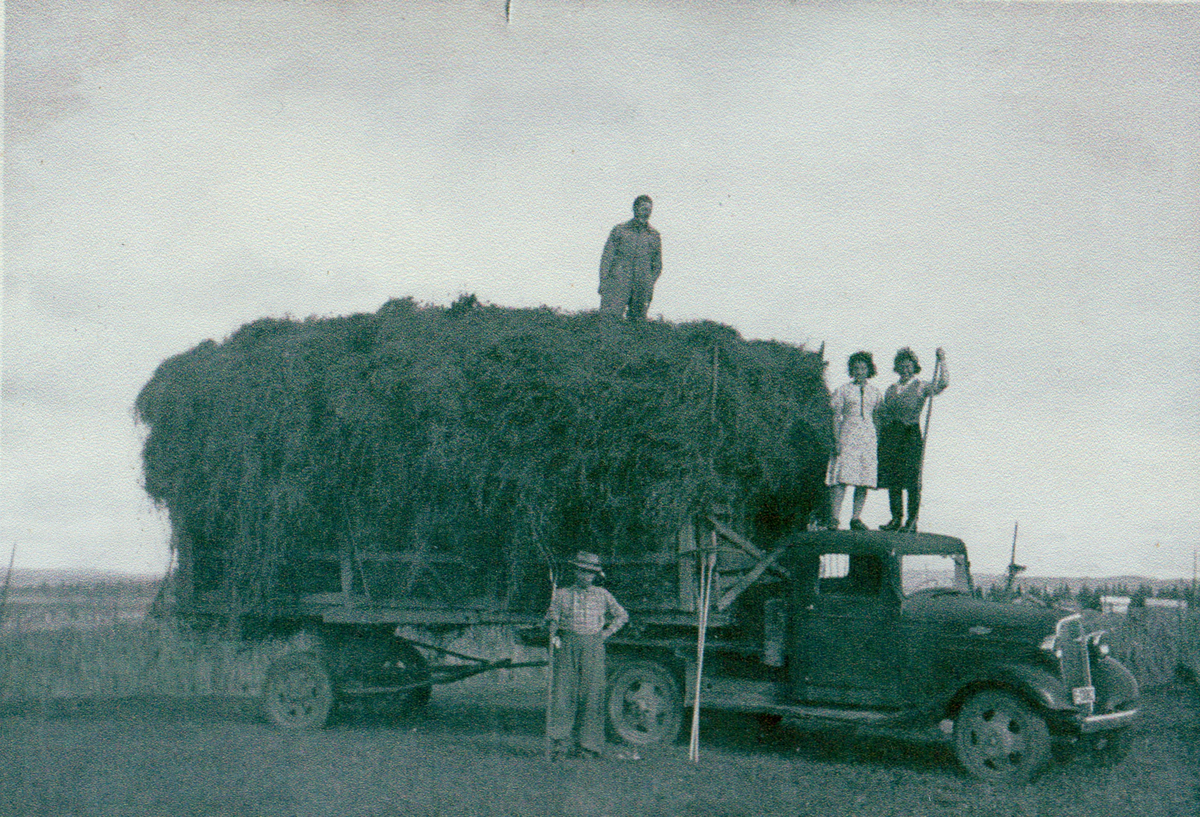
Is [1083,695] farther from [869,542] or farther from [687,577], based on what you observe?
[687,577]

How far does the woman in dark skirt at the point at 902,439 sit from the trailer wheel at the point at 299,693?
233 inches

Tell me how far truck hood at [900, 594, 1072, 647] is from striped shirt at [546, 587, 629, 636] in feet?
8.03

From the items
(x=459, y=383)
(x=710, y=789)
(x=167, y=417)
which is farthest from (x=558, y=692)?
(x=167, y=417)

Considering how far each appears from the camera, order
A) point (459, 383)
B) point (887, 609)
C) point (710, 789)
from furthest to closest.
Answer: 1. point (459, 383)
2. point (887, 609)
3. point (710, 789)

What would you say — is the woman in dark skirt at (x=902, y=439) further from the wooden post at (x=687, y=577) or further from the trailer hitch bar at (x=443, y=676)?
the trailer hitch bar at (x=443, y=676)

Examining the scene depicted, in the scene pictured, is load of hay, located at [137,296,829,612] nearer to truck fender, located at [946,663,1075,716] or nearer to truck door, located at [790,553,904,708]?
truck door, located at [790,553,904,708]

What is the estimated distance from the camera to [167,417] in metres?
11.3

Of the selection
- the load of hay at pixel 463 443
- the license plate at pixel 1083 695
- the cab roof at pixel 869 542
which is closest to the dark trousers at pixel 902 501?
the cab roof at pixel 869 542

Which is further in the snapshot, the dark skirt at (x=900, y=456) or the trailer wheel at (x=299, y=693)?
the trailer wheel at (x=299, y=693)

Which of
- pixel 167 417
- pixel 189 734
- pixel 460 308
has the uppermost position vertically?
pixel 460 308

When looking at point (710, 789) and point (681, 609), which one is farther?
point (681, 609)

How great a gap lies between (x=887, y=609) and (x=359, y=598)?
5.17 metres

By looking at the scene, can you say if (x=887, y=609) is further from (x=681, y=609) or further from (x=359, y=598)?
(x=359, y=598)

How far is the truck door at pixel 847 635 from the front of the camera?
9172mm
